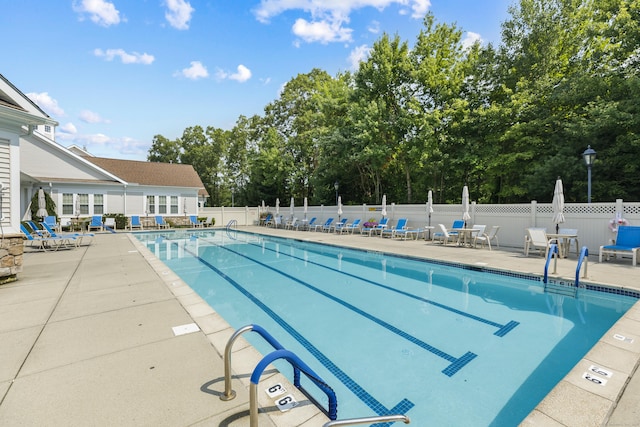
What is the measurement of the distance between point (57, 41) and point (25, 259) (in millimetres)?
7390

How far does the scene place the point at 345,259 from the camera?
9.80 m

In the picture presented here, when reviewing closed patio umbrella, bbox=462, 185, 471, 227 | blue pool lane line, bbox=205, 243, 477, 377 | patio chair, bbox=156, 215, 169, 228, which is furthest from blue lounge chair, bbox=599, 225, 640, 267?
patio chair, bbox=156, 215, 169, 228

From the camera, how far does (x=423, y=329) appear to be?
4.28 meters

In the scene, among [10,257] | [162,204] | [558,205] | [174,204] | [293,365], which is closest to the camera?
[293,365]

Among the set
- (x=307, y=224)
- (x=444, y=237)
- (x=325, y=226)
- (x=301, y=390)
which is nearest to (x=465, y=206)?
(x=444, y=237)

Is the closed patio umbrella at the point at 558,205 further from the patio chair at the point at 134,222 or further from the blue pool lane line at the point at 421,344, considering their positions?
the patio chair at the point at 134,222

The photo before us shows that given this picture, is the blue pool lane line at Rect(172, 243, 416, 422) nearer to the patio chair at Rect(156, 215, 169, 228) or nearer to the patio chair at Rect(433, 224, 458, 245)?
the patio chair at Rect(433, 224, 458, 245)

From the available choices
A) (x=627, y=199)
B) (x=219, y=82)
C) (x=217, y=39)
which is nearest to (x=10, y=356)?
(x=217, y=39)

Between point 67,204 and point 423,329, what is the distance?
72.1 ft

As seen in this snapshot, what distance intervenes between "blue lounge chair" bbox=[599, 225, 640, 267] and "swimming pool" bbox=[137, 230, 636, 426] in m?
3.29

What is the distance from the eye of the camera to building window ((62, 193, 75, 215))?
17.9 metres

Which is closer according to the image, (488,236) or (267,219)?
(488,236)

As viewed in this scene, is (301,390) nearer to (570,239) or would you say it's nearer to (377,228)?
(570,239)

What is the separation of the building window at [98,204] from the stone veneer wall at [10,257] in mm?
15767
